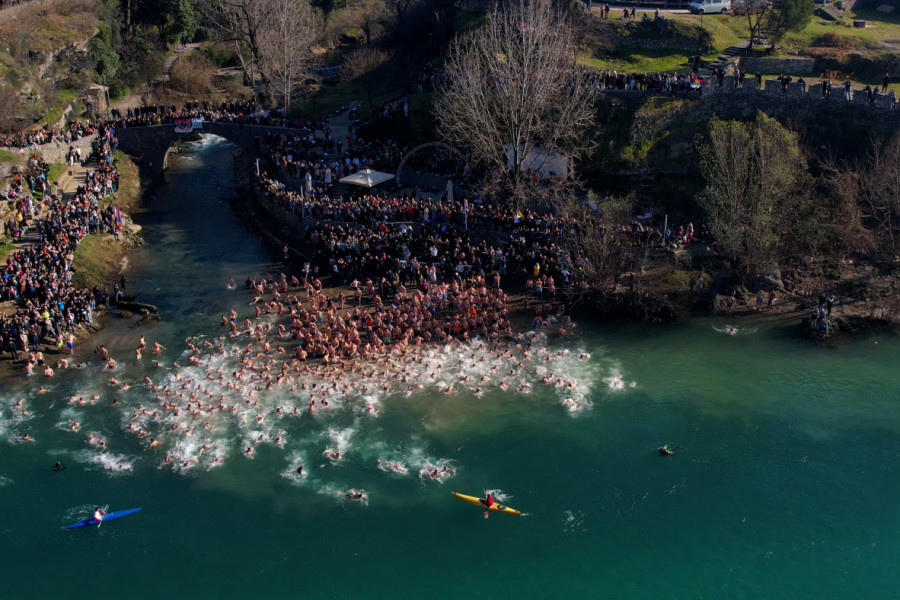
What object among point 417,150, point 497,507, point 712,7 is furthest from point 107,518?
point 712,7

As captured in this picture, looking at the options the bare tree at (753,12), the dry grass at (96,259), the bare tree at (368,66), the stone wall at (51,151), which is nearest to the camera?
the dry grass at (96,259)

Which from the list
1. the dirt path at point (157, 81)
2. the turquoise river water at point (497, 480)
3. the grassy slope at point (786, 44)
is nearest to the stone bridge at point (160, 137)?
the dirt path at point (157, 81)

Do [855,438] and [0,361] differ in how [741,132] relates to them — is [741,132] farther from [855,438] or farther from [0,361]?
[0,361]

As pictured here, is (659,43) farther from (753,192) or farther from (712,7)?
(753,192)

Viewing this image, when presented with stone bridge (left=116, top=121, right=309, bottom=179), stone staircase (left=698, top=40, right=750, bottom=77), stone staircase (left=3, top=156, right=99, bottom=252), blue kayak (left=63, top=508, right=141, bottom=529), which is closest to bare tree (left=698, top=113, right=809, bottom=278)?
stone staircase (left=698, top=40, right=750, bottom=77)

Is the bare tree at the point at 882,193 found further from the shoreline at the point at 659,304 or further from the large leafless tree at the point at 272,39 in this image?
the large leafless tree at the point at 272,39

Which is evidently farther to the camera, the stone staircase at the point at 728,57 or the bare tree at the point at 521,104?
the stone staircase at the point at 728,57

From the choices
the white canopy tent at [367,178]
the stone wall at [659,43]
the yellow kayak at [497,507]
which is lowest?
the yellow kayak at [497,507]
